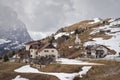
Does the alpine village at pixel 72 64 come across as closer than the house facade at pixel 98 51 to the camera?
Yes

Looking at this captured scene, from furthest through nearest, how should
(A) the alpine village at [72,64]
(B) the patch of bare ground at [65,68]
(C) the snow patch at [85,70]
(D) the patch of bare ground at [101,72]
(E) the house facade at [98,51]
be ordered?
(E) the house facade at [98,51] → (B) the patch of bare ground at [65,68] → (C) the snow patch at [85,70] → (A) the alpine village at [72,64] → (D) the patch of bare ground at [101,72]

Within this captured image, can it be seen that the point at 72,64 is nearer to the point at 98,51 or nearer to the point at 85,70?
the point at 85,70

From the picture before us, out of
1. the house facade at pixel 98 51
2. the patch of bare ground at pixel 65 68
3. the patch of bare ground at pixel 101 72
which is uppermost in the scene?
the house facade at pixel 98 51

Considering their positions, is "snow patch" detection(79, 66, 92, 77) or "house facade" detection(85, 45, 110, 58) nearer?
"snow patch" detection(79, 66, 92, 77)

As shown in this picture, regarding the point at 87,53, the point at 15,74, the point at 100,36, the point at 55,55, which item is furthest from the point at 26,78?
the point at 100,36

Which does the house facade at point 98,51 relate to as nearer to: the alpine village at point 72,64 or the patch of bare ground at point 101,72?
the alpine village at point 72,64

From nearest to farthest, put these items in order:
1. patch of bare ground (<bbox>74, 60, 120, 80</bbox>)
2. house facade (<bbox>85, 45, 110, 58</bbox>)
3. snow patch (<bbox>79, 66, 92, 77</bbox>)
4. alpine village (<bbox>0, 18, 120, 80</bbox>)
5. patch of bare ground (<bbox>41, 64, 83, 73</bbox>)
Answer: patch of bare ground (<bbox>74, 60, 120, 80</bbox>) < alpine village (<bbox>0, 18, 120, 80</bbox>) < snow patch (<bbox>79, 66, 92, 77</bbox>) < patch of bare ground (<bbox>41, 64, 83, 73</bbox>) < house facade (<bbox>85, 45, 110, 58</bbox>)

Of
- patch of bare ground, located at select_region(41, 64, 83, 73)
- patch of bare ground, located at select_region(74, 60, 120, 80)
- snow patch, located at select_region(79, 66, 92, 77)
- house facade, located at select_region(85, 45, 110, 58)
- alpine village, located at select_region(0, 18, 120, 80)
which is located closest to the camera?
patch of bare ground, located at select_region(74, 60, 120, 80)

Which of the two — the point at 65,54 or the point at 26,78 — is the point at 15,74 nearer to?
the point at 26,78

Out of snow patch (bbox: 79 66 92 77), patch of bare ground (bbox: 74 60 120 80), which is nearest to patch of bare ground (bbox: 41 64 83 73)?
snow patch (bbox: 79 66 92 77)

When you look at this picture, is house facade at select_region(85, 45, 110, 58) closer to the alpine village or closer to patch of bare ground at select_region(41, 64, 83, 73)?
the alpine village

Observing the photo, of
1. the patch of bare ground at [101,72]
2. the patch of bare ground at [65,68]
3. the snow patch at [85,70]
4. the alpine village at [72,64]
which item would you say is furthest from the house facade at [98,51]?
the patch of bare ground at [101,72]

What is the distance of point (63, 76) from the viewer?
85.4 m

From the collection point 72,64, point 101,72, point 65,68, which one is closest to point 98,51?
point 72,64
